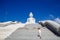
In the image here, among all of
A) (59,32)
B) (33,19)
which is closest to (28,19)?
(33,19)

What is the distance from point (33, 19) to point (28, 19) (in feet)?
2.97

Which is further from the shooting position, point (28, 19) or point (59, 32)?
point (28, 19)

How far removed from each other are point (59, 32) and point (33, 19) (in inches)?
938

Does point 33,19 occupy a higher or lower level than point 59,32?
higher

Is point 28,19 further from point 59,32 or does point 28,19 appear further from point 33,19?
point 59,32

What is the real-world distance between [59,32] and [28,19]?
23590mm

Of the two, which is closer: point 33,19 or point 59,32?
point 59,32

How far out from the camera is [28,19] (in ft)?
88.2

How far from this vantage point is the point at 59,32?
3.32m

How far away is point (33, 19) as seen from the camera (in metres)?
27.1

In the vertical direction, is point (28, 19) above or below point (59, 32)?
above
